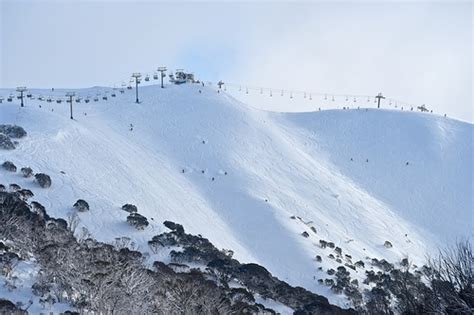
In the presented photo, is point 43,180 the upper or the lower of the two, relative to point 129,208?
upper

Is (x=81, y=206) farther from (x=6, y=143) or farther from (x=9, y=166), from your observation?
(x=6, y=143)

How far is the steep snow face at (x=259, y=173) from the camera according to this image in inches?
1674

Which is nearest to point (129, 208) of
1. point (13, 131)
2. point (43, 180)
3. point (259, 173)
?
point (43, 180)

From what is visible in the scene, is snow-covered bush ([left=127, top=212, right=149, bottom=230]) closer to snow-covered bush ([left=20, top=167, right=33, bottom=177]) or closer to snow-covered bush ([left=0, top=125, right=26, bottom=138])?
snow-covered bush ([left=20, top=167, right=33, bottom=177])

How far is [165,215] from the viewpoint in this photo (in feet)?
144

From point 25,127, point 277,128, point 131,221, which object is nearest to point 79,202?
point 131,221

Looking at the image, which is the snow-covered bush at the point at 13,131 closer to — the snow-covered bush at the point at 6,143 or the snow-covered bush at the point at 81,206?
the snow-covered bush at the point at 6,143

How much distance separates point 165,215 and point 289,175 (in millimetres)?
20536

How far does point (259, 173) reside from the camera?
193ft

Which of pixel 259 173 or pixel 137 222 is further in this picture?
pixel 259 173

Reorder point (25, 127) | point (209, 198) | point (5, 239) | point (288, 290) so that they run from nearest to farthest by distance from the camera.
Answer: point (5, 239) → point (288, 290) → point (209, 198) → point (25, 127)

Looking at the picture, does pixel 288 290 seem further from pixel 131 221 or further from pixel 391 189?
pixel 391 189

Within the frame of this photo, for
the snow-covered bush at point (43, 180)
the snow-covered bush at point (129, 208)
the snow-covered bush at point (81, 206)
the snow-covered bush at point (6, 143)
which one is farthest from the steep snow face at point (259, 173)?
the snow-covered bush at point (6, 143)

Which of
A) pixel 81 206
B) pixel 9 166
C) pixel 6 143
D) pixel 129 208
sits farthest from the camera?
pixel 6 143
